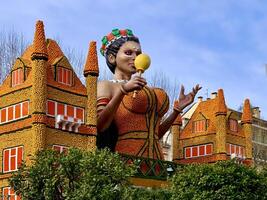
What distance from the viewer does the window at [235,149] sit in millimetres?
30422

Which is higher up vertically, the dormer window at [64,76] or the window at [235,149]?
the dormer window at [64,76]

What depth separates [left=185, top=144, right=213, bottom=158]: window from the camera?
101 ft

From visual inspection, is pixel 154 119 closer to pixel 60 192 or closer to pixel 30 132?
pixel 30 132

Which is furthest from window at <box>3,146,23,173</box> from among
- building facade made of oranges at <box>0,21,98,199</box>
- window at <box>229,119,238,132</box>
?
window at <box>229,119,238,132</box>

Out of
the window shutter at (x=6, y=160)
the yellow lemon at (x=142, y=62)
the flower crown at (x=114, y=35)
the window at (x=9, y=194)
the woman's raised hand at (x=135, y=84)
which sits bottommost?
the window at (x=9, y=194)

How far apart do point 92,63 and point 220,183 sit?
7.29m

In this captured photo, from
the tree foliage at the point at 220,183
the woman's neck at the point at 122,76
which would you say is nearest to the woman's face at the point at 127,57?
the woman's neck at the point at 122,76

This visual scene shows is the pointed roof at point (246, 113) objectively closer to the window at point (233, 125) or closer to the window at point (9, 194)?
the window at point (233, 125)

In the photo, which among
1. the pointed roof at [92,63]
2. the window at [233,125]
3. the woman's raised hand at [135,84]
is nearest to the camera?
the woman's raised hand at [135,84]

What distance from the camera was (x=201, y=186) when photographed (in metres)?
19.9

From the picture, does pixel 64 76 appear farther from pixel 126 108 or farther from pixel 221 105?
pixel 221 105

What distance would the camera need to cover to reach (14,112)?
22.8m

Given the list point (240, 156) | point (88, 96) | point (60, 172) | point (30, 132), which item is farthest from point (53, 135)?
point (240, 156)

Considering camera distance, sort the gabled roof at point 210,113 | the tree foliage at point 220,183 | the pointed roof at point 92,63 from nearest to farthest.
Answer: the tree foliage at point 220,183 → the pointed roof at point 92,63 → the gabled roof at point 210,113
